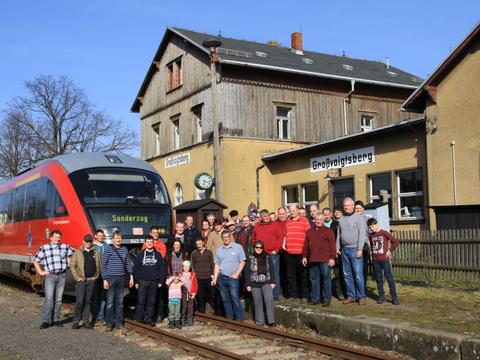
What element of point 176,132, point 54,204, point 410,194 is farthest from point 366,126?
point 54,204

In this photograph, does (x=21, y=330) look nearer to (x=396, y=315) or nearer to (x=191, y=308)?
(x=191, y=308)

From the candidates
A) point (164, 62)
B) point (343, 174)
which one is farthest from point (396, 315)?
point (164, 62)

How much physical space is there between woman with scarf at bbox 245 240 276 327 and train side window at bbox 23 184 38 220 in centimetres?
649

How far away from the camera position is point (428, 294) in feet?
37.5

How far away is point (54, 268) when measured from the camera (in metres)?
10.6

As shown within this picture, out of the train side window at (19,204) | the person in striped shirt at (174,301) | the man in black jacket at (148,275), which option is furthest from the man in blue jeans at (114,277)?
the train side window at (19,204)

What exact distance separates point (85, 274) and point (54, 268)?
0.69 meters

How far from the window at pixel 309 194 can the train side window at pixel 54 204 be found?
10.9 meters

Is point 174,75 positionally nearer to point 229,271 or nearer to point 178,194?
point 178,194

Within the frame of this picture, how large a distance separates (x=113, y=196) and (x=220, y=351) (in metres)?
5.43

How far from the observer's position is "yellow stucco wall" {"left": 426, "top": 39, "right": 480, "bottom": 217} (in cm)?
1495

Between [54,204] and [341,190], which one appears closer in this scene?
[54,204]

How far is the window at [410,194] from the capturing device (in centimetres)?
1739

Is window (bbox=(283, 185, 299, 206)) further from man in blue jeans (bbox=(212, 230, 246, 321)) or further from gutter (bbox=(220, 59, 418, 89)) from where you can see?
man in blue jeans (bbox=(212, 230, 246, 321))
